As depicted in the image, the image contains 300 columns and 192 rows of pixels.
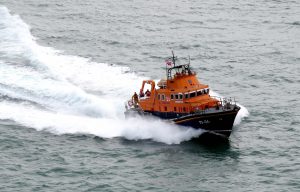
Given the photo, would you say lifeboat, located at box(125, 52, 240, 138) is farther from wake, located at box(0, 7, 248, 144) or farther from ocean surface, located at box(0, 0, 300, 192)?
ocean surface, located at box(0, 0, 300, 192)

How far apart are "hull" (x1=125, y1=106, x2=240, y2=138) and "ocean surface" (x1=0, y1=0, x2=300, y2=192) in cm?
89

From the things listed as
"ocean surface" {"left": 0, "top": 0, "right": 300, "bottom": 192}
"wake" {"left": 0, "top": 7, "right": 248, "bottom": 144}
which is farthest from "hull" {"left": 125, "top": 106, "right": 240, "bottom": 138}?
"ocean surface" {"left": 0, "top": 0, "right": 300, "bottom": 192}

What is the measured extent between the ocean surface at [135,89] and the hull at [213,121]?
2.92 ft

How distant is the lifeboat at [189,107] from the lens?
57625 millimetres

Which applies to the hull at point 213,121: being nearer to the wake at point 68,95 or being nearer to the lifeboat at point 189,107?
the lifeboat at point 189,107

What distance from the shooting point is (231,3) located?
10956 cm

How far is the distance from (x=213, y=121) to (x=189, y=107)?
2.61 m

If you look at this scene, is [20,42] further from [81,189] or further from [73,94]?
[81,189]

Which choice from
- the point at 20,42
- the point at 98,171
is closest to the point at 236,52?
the point at 20,42

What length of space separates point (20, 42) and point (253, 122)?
38.9 metres

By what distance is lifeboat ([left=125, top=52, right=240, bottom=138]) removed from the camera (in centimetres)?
5762

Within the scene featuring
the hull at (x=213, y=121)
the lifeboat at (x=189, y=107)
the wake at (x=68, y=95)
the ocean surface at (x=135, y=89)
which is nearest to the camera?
the ocean surface at (x=135, y=89)

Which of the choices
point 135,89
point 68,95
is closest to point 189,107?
point 135,89

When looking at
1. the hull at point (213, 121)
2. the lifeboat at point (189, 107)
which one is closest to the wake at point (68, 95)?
the hull at point (213, 121)
